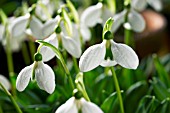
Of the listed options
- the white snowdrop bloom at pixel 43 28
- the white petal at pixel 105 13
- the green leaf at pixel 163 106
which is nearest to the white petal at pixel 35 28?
the white snowdrop bloom at pixel 43 28

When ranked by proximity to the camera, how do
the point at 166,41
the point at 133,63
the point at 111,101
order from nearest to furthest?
the point at 133,63
the point at 111,101
the point at 166,41

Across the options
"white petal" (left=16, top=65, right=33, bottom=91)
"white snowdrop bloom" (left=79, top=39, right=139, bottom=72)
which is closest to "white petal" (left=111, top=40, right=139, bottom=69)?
"white snowdrop bloom" (left=79, top=39, right=139, bottom=72)

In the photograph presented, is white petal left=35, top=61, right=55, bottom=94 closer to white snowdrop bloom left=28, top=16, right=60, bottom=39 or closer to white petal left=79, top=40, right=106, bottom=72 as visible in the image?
white petal left=79, top=40, right=106, bottom=72

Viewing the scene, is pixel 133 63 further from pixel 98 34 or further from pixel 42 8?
pixel 98 34

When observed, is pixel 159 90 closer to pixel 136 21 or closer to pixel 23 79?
pixel 136 21

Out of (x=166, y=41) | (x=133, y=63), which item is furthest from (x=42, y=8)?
(x=166, y=41)

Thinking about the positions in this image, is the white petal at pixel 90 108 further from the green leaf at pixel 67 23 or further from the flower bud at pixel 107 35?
the green leaf at pixel 67 23
